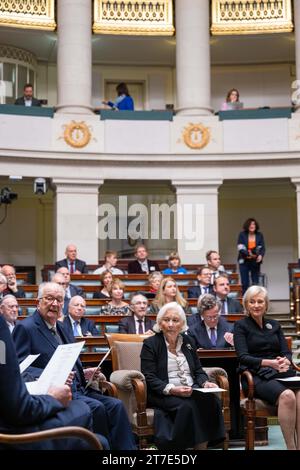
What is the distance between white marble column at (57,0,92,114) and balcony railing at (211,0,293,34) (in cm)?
288

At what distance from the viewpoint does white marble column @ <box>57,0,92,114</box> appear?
13906 mm

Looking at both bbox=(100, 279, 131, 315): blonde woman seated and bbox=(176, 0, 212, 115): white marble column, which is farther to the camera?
bbox=(176, 0, 212, 115): white marble column

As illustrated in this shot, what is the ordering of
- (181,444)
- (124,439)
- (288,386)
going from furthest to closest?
(288,386) < (181,444) < (124,439)

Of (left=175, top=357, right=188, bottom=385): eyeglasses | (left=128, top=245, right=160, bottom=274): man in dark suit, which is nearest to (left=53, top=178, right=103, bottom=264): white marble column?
(left=128, top=245, right=160, bottom=274): man in dark suit

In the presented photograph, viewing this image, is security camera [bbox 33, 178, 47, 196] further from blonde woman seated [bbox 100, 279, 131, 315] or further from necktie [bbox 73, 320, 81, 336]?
necktie [bbox 73, 320, 81, 336]

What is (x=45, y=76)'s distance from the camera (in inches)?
662

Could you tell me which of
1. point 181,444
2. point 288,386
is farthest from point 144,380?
point 288,386

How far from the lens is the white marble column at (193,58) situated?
14156 millimetres

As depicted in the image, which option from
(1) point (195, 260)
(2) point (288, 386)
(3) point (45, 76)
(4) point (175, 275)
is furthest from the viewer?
(3) point (45, 76)

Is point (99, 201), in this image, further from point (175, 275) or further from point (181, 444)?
point (181, 444)

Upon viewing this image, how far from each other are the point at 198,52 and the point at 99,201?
11.2 ft

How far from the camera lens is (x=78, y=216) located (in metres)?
13.6

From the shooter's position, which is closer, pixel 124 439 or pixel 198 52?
pixel 124 439

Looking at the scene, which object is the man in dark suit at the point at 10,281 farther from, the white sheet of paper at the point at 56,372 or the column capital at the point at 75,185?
the white sheet of paper at the point at 56,372
